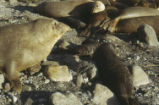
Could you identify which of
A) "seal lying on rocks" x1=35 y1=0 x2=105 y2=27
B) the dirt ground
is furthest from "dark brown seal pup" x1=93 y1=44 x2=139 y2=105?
"seal lying on rocks" x1=35 y1=0 x2=105 y2=27

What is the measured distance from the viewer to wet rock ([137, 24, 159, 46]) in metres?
6.40

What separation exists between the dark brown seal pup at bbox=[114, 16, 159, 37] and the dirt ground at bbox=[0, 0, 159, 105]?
20cm

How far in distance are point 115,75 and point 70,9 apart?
3.44 m

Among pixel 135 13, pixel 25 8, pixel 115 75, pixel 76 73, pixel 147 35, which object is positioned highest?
pixel 115 75

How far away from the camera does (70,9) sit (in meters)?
7.71

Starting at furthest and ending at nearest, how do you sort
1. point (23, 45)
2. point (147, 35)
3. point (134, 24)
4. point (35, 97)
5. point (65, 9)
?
point (65, 9) → point (134, 24) → point (147, 35) → point (23, 45) → point (35, 97)

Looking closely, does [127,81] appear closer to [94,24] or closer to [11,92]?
[11,92]

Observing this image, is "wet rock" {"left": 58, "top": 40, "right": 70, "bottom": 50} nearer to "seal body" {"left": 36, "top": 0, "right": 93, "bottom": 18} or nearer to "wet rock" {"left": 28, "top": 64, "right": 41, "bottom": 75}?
"wet rock" {"left": 28, "top": 64, "right": 41, "bottom": 75}

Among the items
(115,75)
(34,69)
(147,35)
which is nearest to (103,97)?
(115,75)

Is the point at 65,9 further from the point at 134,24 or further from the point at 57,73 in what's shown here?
the point at 57,73

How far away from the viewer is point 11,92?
4.28 m

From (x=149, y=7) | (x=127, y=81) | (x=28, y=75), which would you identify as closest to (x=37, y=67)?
(x=28, y=75)

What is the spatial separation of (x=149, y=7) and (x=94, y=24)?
2165 millimetres

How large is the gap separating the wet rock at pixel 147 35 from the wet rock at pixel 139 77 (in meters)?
1.55
